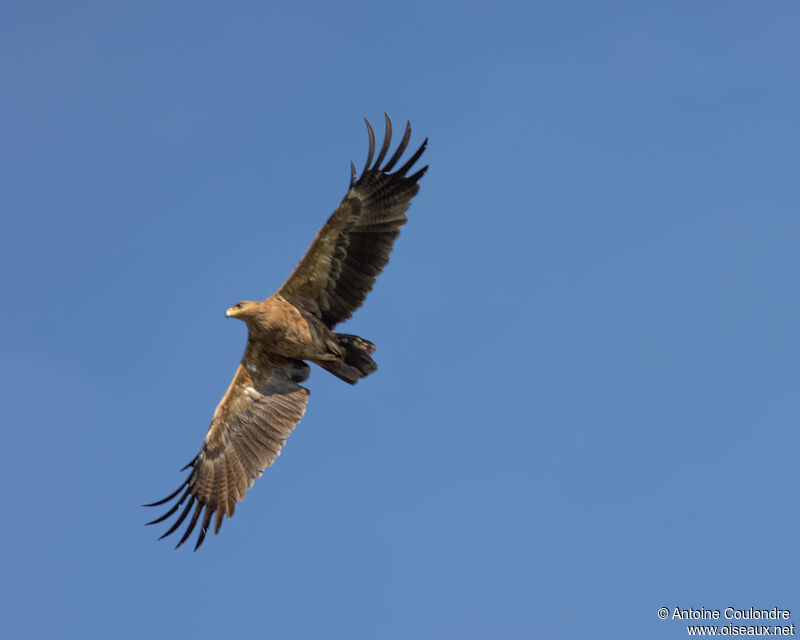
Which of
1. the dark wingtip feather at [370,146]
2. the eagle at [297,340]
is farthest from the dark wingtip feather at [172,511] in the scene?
the dark wingtip feather at [370,146]

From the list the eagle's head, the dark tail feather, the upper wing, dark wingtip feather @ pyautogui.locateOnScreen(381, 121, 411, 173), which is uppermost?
dark wingtip feather @ pyautogui.locateOnScreen(381, 121, 411, 173)

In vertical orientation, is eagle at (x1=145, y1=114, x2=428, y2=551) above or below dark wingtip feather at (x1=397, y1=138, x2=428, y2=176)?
below

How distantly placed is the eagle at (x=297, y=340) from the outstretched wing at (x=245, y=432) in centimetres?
1

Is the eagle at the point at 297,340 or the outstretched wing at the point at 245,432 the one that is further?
the outstretched wing at the point at 245,432

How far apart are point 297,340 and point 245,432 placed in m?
1.74

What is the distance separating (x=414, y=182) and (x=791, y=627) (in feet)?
22.2

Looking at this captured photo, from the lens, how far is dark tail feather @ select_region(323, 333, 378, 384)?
1207 cm

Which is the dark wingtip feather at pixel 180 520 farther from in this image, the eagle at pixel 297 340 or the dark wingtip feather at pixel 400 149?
the dark wingtip feather at pixel 400 149

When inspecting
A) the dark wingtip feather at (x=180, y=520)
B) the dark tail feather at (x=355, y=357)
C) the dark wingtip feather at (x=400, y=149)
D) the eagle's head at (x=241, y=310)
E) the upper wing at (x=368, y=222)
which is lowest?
the dark wingtip feather at (x=180, y=520)

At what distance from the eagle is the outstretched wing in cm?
1

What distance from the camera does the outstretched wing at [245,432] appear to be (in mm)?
12336

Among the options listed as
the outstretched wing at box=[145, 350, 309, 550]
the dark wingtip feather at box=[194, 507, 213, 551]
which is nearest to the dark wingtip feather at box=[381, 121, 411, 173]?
the outstretched wing at box=[145, 350, 309, 550]

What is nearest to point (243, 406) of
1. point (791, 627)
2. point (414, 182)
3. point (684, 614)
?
point (414, 182)

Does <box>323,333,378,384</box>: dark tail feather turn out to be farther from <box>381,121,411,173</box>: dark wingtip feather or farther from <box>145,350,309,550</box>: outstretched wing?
<box>381,121,411,173</box>: dark wingtip feather
